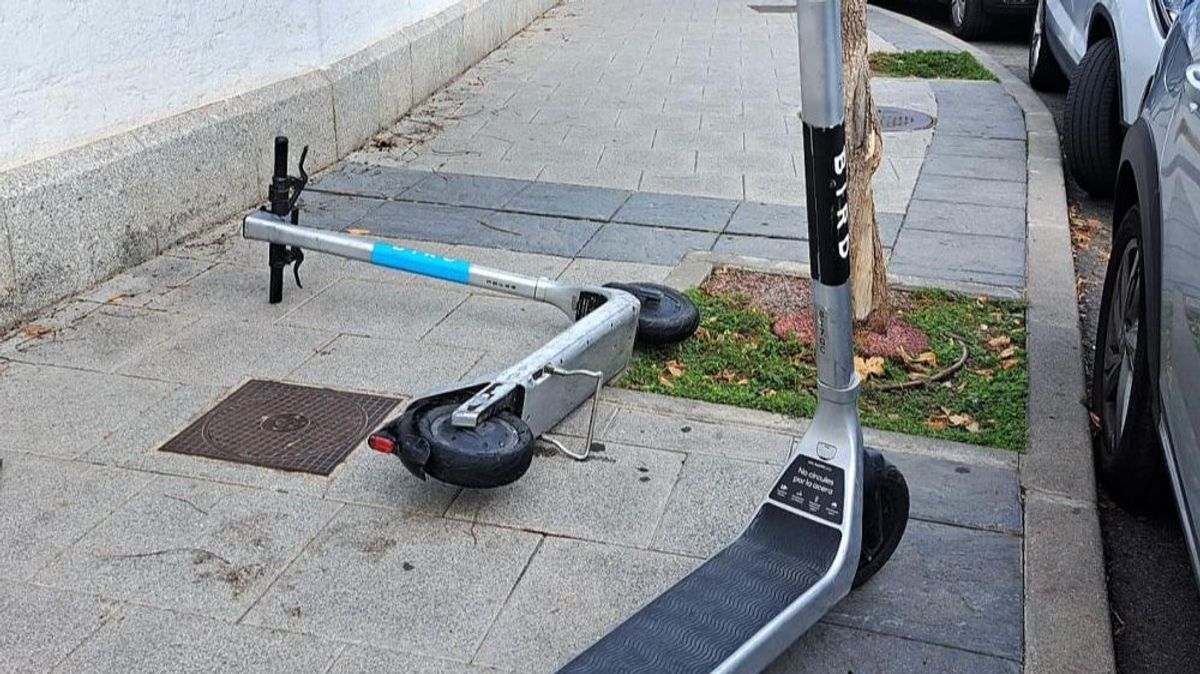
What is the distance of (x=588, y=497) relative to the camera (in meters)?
3.79

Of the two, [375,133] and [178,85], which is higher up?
[178,85]

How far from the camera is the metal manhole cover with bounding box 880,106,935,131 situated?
343 inches

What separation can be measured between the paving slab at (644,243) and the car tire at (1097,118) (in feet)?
7.86

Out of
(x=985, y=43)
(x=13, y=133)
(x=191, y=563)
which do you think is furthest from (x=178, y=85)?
(x=985, y=43)

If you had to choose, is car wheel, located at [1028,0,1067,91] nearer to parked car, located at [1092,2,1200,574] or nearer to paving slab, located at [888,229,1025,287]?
paving slab, located at [888,229,1025,287]

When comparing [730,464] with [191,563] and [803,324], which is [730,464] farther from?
[191,563]

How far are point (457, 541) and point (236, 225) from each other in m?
3.21

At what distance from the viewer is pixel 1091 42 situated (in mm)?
7664

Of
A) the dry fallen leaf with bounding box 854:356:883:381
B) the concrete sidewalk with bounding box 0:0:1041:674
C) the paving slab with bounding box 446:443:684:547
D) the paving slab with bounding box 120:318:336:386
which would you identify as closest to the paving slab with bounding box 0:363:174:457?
the concrete sidewalk with bounding box 0:0:1041:674

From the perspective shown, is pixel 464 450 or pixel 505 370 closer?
pixel 464 450

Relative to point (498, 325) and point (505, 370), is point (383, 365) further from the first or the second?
point (505, 370)

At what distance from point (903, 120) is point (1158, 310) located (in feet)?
18.8

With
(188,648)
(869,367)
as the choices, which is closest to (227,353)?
(188,648)

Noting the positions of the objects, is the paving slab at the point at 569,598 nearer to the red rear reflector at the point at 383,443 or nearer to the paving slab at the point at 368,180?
the red rear reflector at the point at 383,443
